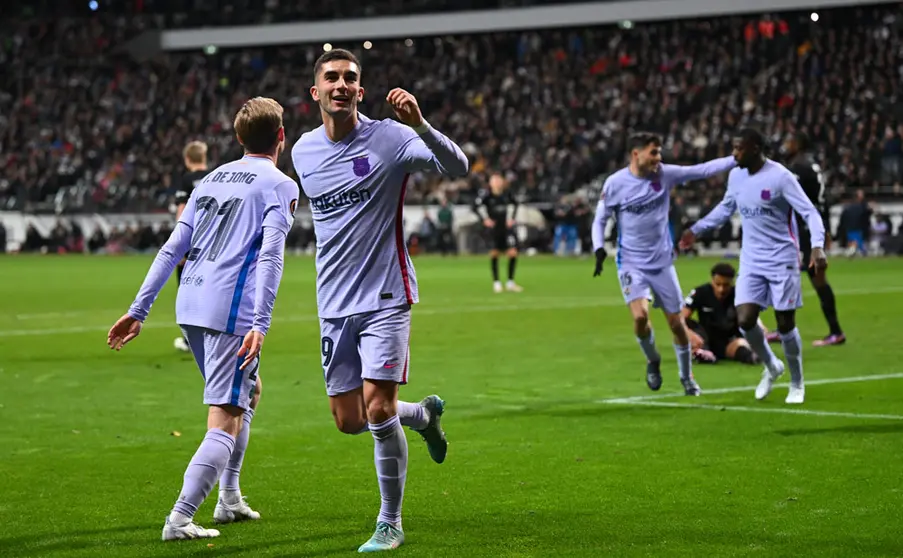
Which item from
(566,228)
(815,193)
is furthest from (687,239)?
(566,228)

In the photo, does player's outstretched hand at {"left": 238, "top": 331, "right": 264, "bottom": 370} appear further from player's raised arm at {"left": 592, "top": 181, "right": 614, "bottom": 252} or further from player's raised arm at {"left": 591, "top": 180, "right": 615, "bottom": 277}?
player's raised arm at {"left": 592, "top": 181, "right": 614, "bottom": 252}

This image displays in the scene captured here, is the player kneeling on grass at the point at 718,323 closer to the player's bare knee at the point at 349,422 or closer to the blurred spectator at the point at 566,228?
the player's bare knee at the point at 349,422

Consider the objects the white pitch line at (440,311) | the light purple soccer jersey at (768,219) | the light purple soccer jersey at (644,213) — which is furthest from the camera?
the white pitch line at (440,311)

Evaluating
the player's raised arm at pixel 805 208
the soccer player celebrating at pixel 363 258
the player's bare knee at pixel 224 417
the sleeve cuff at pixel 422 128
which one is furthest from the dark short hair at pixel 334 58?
the player's raised arm at pixel 805 208

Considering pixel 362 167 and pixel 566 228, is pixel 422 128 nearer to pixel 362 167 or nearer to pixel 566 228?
pixel 362 167

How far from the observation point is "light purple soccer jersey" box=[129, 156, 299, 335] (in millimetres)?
6594

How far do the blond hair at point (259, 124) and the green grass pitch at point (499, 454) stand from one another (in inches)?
74.3

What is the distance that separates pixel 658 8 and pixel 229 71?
2053 cm

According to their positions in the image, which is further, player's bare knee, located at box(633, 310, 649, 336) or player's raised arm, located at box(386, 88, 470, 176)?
player's bare knee, located at box(633, 310, 649, 336)

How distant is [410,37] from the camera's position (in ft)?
188

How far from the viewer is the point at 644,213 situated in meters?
12.5

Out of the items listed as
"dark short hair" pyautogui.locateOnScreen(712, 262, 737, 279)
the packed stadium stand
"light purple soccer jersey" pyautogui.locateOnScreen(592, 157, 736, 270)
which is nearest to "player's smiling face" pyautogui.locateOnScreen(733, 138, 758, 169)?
"light purple soccer jersey" pyautogui.locateOnScreen(592, 157, 736, 270)

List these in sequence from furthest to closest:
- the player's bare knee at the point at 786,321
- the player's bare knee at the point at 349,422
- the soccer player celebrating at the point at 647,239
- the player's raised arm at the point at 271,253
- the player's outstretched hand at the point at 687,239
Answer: the soccer player celebrating at the point at 647,239
the player's outstretched hand at the point at 687,239
the player's bare knee at the point at 786,321
the player's bare knee at the point at 349,422
the player's raised arm at the point at 271,253

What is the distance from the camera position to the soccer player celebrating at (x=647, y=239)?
12.3 metres
